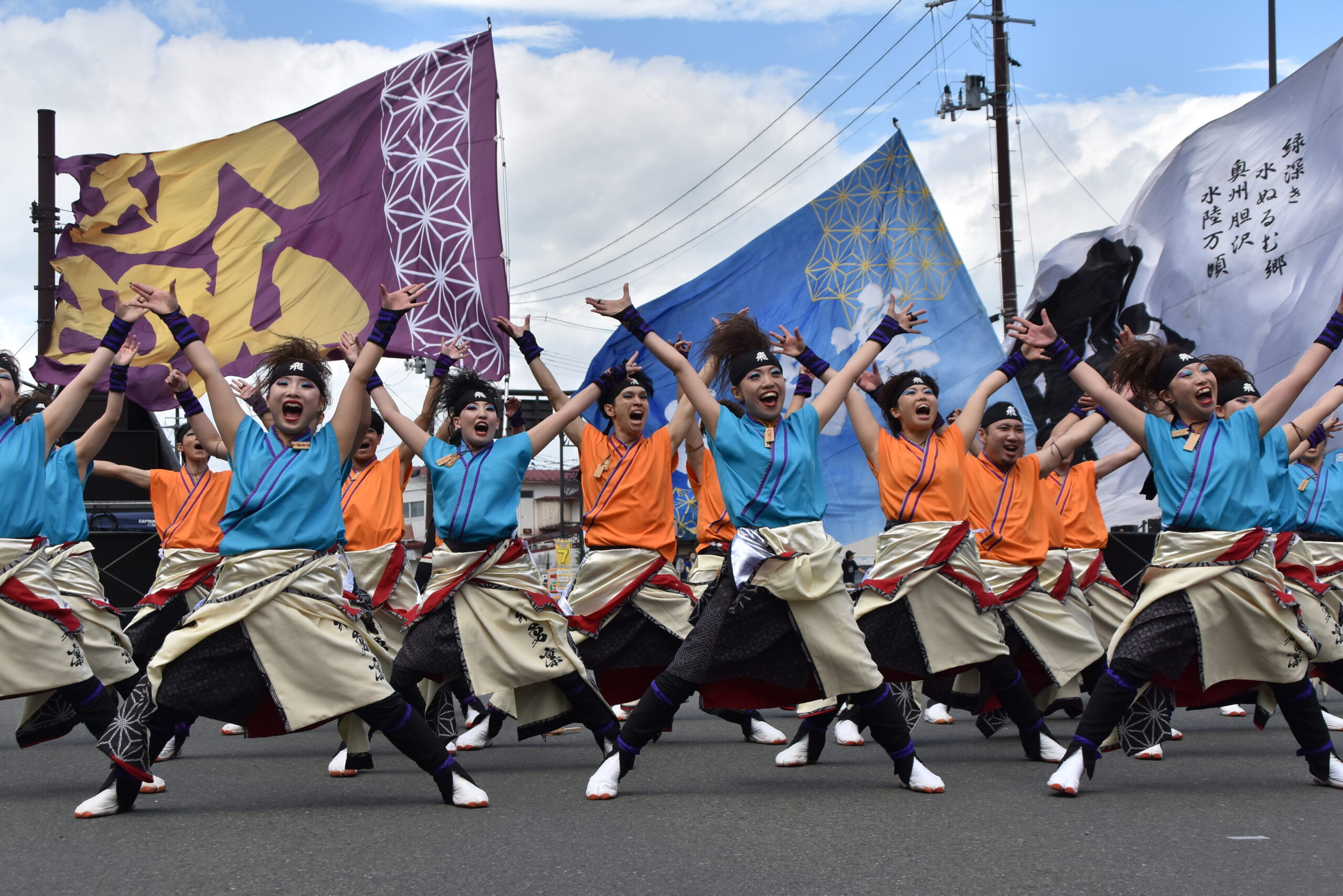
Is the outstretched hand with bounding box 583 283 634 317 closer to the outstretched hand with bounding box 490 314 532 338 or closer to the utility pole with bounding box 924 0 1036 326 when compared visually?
the outstretched hand with bounding box 490 314 532 338

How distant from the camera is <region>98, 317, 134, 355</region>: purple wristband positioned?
5512 mm

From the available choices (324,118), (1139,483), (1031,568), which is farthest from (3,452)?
(1139,483)

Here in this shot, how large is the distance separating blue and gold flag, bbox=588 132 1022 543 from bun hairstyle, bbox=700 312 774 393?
5.59 m

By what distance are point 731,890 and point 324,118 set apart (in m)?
9.59

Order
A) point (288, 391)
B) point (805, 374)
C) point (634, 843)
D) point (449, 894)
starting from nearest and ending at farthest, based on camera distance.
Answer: point (449, 894) → point (634, 843) → point (288, 391) → point (805, 374)

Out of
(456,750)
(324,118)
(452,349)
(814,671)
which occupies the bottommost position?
(456,750)

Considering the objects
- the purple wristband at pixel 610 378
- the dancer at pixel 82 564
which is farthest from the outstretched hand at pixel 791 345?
the dancer at pixel 82 564

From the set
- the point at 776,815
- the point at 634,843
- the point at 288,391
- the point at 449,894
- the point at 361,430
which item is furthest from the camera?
the point at 361,430

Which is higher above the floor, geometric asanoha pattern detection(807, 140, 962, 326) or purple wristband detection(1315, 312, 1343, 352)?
geometric asanoha pattern detection(807, 140, 962, 326)

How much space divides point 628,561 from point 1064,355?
267 centimetres

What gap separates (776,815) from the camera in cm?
481

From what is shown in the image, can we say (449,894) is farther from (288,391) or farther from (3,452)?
(3,452)

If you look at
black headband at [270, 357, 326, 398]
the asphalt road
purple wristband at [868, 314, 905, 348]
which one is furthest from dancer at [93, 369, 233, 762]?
purple wristband at [868, 314, 905, 348]

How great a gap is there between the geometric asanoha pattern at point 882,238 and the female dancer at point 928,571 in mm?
6066
